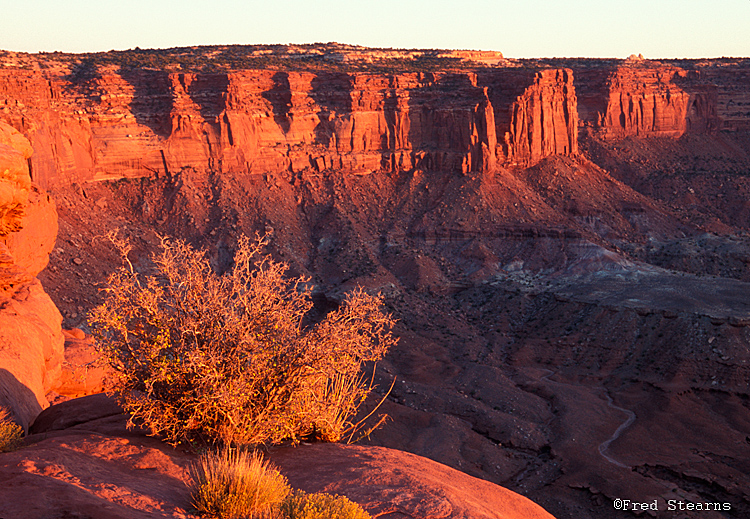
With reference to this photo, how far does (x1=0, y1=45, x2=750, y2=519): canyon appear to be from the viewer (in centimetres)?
2761

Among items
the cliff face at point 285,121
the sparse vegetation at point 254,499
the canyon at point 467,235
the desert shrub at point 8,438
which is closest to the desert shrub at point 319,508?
the sparse vegetation at point 254,499

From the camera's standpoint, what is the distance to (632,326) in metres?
38.4

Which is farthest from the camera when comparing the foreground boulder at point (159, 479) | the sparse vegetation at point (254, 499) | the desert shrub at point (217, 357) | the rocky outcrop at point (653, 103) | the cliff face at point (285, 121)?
the rocky outcrop at point (653, 103)

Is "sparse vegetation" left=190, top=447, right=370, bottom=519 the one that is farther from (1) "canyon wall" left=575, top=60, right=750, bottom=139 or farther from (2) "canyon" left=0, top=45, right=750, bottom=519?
(1) "canyon wall" left=575, top=60, right=750, bottom=139

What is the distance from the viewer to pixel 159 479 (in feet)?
29.7

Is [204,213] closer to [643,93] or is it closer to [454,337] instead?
[454,337]

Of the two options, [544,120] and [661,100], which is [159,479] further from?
[661,100]

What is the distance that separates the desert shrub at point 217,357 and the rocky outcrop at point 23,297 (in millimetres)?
3748

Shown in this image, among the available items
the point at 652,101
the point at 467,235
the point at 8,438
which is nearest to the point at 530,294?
the point at 467,235

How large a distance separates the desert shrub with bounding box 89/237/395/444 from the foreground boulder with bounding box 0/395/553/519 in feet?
1.82

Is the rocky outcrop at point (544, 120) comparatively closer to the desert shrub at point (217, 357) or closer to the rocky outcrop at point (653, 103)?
the rocky outcrop at point (653, 103)

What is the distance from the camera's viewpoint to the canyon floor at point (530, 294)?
26062 millimetres

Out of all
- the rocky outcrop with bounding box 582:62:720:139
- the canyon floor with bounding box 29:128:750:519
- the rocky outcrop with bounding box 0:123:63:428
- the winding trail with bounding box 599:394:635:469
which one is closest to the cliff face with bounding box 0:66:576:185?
the canyon floor with bounding box 29:128:750:519

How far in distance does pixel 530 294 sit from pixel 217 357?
3861cm
